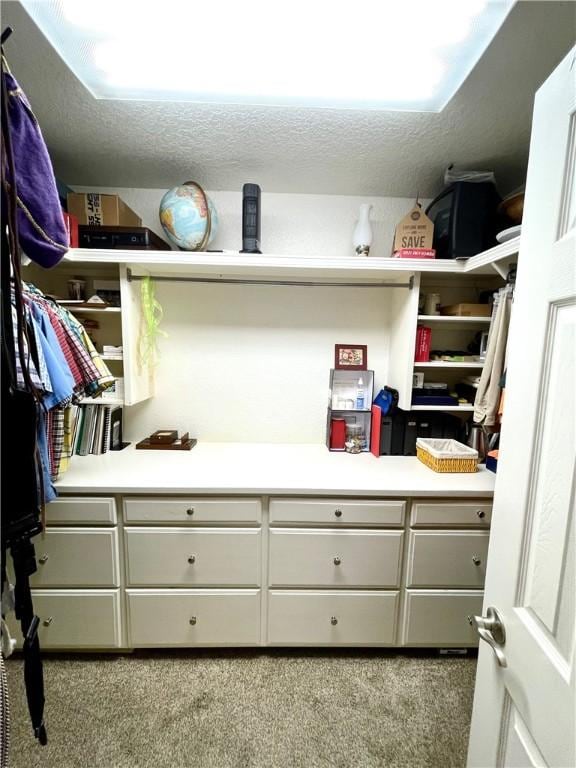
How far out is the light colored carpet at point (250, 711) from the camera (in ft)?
3.95

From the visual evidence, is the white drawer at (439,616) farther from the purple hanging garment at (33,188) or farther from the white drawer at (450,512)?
the purple hanging garment at (33,188)

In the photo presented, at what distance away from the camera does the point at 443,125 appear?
4.38 feet

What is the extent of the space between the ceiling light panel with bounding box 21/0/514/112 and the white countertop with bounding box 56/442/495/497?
4.99 ft

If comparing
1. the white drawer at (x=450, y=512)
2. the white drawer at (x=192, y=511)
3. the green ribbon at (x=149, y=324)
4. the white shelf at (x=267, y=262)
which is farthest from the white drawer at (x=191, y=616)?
the white shelf at (x=267, y=262)

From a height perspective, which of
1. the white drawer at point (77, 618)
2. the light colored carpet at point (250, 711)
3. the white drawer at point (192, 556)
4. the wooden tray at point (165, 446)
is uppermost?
the wooden tray at point (165, 446)

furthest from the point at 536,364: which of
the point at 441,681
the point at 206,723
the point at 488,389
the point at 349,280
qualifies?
the point at 206,723

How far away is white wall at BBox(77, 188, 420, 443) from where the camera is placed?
1934 mm

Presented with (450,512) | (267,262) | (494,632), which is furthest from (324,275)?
(494,632)

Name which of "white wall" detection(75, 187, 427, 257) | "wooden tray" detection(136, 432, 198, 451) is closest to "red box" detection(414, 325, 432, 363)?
"white wall" detection(75, 187, 427, 257)

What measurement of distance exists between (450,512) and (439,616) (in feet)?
1.68

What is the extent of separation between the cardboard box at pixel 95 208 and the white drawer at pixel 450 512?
2038 mm

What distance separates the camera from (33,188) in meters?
0.76

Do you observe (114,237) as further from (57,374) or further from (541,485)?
(541,485)

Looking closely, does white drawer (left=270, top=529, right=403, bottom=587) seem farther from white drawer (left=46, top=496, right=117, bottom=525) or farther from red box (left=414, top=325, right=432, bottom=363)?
red box (left=414, top=325, right=432, bottom=363)
